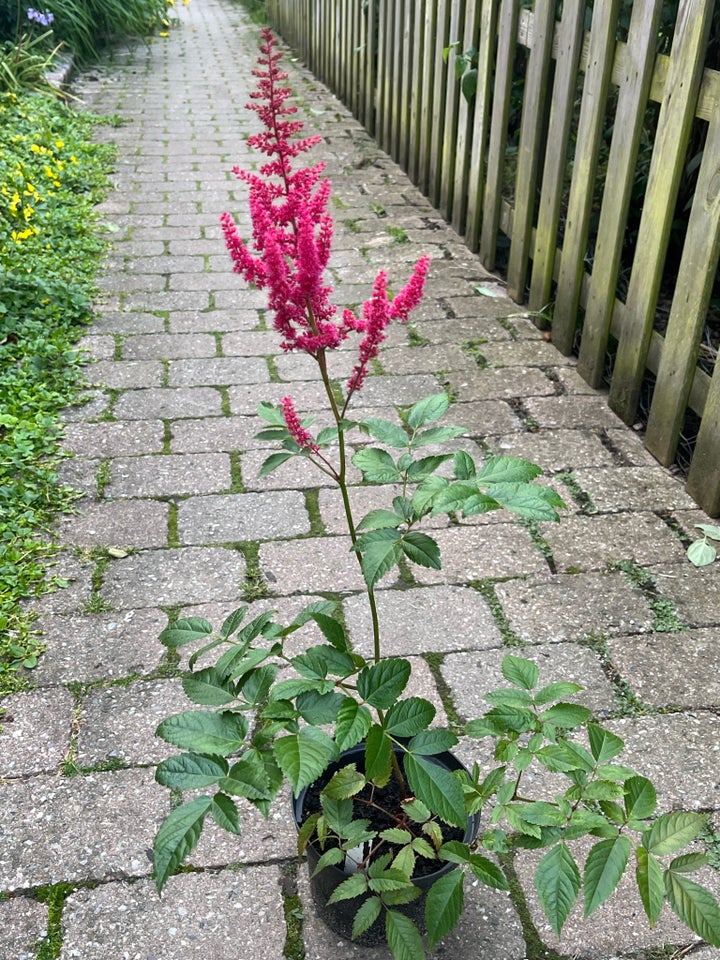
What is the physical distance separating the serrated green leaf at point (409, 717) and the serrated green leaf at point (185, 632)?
33 centimetres

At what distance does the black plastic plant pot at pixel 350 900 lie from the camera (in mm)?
1660

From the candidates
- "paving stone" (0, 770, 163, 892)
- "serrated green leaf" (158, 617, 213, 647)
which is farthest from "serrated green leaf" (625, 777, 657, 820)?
"paving stone" (0, 770, 163, 892)

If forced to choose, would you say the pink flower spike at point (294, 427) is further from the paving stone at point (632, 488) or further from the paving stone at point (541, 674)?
the paving stone at point (632, 488)

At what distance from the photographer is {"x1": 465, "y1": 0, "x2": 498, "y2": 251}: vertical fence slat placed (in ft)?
14.7

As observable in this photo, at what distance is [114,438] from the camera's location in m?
3.35

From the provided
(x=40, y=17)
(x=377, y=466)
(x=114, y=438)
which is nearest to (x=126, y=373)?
(x=114, y=438)

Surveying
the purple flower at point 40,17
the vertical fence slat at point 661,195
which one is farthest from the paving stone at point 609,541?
the purple flower at point 40,17

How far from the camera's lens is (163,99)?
872 centimetres

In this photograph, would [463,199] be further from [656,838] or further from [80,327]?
[656,838]

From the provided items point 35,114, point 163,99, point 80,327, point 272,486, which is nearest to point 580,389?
point 272,486

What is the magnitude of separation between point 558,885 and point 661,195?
7.90ft

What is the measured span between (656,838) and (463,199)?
4.31 m

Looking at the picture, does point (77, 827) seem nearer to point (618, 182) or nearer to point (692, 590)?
point (692, 590)

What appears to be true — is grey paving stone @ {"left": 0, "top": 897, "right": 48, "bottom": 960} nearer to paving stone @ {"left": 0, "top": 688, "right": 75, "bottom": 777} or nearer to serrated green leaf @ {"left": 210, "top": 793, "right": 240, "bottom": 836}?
paving stone @ {"left": 0, "top": 688, "right": 75, "bottom": 777}
